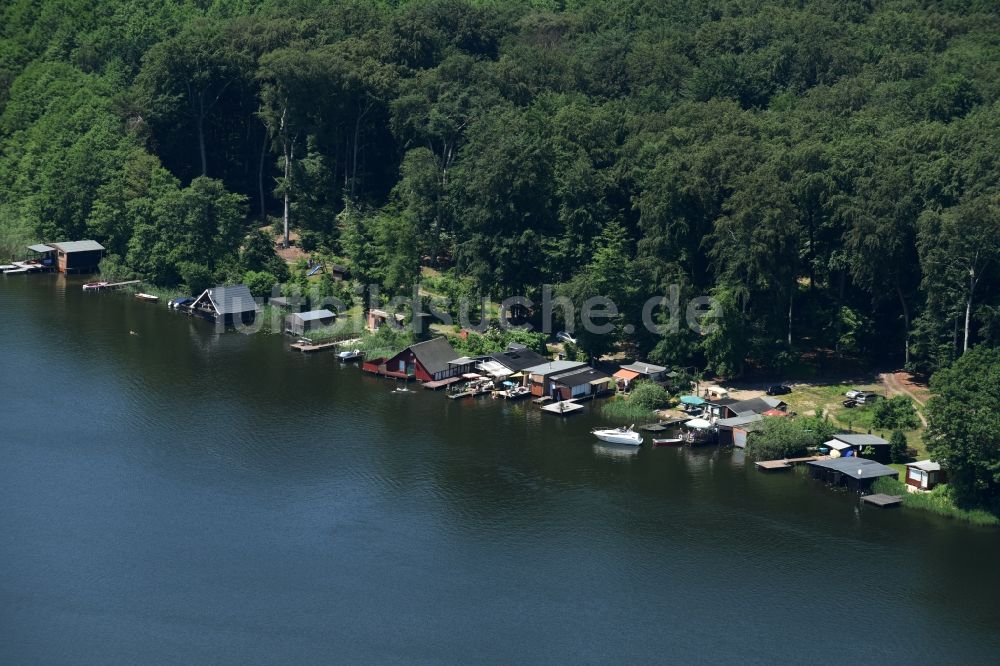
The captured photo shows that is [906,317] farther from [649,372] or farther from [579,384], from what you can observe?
[579,384]

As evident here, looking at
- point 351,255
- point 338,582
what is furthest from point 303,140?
point 338,582

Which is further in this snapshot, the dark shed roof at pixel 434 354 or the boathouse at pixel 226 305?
the boathouse at pixel 226 305

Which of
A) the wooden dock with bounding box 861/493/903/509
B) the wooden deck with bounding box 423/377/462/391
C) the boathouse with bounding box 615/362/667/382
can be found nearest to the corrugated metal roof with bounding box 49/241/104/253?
the wooden deck with bounding box 423/377/462/391

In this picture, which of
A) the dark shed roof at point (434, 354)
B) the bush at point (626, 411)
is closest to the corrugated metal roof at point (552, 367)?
the bush at point (626, 411)

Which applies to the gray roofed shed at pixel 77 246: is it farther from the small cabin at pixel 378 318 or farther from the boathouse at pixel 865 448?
the boathouse at pixel 865 448

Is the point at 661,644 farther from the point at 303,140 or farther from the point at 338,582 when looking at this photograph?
the point at 303,140
